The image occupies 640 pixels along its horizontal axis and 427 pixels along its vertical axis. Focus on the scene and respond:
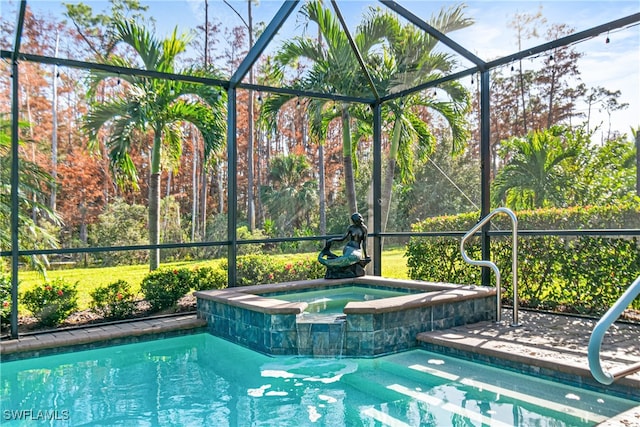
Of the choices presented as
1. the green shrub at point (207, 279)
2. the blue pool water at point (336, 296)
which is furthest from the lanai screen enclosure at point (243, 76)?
the blue pool water at point (336, 296)

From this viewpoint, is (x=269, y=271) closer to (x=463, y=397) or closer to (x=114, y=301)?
(x=114, y=301)

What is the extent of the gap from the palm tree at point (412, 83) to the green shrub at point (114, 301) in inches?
225

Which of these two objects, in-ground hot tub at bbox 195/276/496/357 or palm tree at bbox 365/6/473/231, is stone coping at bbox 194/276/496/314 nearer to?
in-ground hot tub at bbox 195/276/496/357

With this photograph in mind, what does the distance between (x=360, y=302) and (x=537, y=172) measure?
8.70 m

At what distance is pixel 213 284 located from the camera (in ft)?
22.8

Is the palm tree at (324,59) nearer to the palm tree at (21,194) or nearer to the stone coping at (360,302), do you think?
the stone coping at (360,302)

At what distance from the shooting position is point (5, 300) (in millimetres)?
5059

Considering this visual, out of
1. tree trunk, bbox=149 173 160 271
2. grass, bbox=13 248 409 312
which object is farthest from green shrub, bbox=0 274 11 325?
grass, bbox=13 248 409 312

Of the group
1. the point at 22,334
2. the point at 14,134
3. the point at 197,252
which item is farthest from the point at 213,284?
the point at 197,252

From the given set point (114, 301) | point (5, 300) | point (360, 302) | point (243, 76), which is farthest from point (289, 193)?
point (360, 302)

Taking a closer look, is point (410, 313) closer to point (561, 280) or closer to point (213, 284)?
point (561, 280)

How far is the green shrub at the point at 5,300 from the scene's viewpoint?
5.02 m

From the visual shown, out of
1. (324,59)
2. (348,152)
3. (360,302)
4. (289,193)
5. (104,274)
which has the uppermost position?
(324,59)

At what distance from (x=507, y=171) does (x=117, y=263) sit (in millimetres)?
10793
